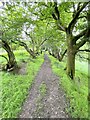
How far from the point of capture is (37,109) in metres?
7.39

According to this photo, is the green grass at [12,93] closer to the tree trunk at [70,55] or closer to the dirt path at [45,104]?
the dirt path at [45,104]

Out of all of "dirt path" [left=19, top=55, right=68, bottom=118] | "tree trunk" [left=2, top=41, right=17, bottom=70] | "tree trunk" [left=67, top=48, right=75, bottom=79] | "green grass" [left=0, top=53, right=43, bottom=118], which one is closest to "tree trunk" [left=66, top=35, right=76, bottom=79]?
"tree trunk" [left=67, top=48, right=75, bottom=79]

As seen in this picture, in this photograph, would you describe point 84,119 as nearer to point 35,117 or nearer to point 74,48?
point 35,117

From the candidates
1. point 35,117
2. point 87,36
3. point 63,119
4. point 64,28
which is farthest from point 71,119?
point 64,28

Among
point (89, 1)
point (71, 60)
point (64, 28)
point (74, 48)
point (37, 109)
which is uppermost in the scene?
point (89, 1)

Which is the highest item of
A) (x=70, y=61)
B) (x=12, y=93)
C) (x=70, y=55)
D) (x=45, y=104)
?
(x=70, y=55)

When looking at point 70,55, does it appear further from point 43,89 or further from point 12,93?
point 12,93

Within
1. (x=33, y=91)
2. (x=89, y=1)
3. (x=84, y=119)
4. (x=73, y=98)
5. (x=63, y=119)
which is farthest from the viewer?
(x=33, y=91)

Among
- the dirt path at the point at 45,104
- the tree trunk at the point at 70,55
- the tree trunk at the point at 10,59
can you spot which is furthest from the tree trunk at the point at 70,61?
the tree trunk at the point at 10,59

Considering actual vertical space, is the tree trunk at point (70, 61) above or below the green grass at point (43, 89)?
above

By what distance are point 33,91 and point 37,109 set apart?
2320mm

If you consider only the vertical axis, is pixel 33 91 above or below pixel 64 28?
below

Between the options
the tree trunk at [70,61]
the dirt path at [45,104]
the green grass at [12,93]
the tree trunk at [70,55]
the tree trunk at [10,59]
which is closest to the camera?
the dirt path at [45,104]

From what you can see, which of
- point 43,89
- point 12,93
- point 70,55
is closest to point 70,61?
point 70,55
